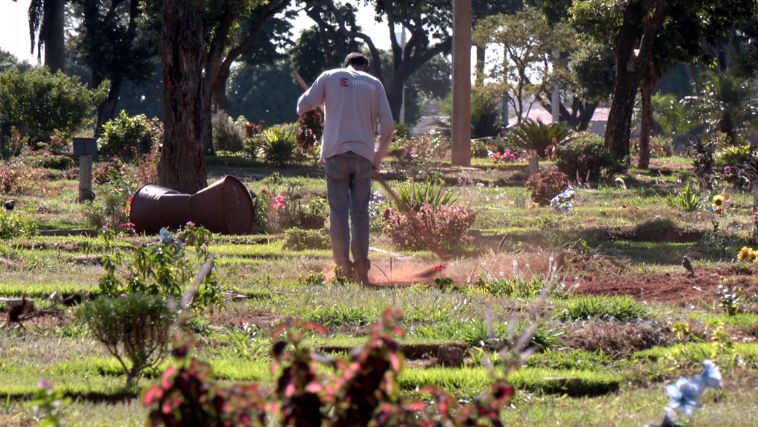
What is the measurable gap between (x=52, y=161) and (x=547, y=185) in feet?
44.3

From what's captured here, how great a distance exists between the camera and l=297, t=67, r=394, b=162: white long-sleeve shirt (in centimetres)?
1030

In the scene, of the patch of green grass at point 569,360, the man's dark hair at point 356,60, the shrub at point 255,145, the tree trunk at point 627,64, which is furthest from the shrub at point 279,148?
the patch of green grass at point 569,360

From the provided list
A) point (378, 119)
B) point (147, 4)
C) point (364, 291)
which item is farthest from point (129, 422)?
point (147, 4)

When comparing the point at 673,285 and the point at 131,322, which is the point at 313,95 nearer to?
the point at 673,285

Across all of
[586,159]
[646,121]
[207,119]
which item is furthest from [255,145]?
[586,159]

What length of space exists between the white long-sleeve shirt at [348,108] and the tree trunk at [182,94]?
24.5 feet

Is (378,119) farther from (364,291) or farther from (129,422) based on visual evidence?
(129,422)

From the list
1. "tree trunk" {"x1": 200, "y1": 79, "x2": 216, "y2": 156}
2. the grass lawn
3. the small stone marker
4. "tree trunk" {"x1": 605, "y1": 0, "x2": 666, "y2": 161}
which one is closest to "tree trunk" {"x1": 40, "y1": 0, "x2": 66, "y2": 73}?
"tree trunk" {"x1": 200, "y1": 79, "x2": 216, "y2": 156}

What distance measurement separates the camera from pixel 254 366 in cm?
616

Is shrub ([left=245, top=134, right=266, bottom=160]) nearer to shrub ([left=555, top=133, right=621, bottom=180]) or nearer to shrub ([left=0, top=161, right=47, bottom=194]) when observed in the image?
shrub ([left=555, top=133, right=621, bottom=180])

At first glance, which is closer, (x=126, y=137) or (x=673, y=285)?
(x=673, y=285)

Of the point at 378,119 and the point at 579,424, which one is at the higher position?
the point at 378,119

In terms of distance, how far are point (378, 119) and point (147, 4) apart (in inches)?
1093

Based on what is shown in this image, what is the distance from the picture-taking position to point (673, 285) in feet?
31.9
